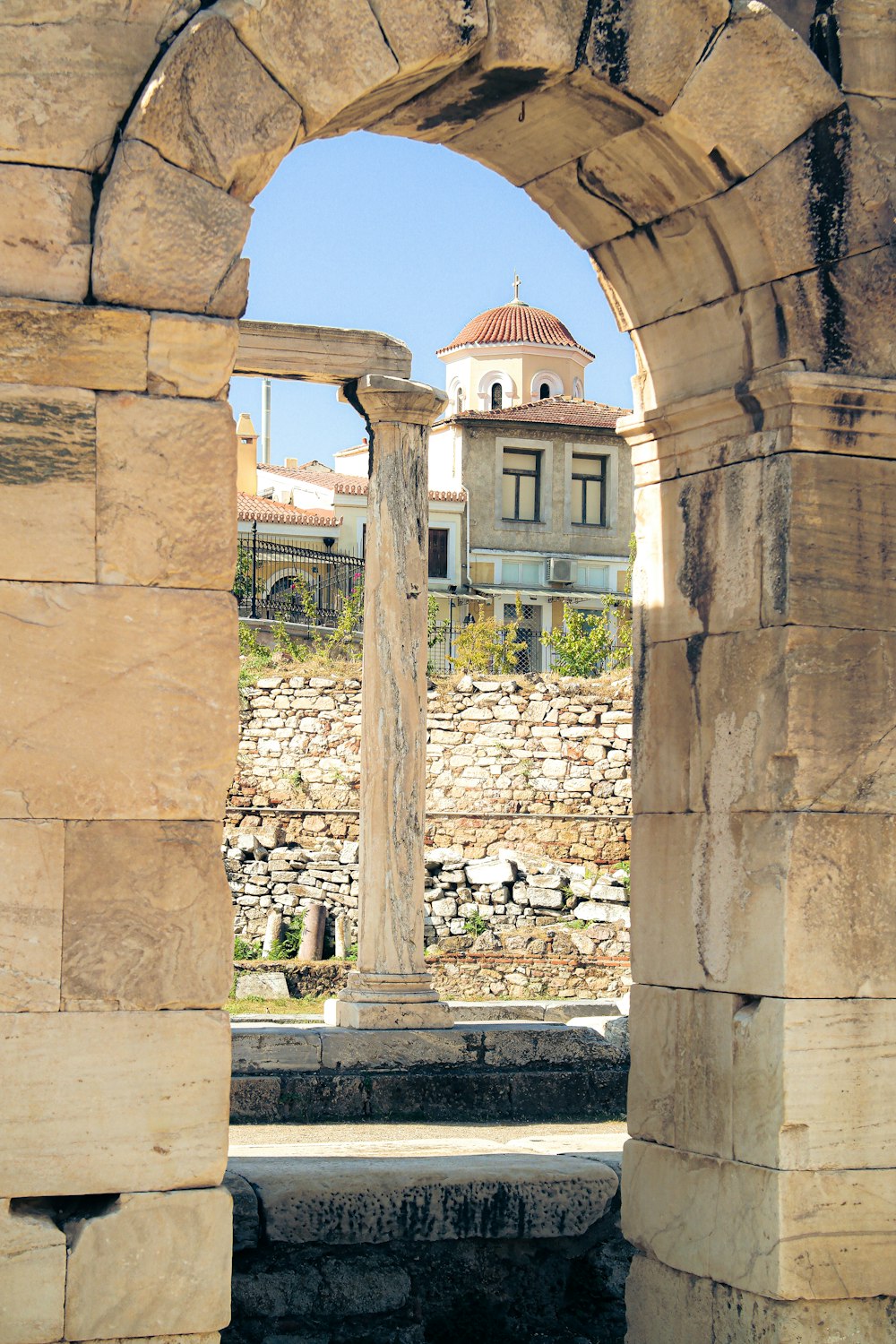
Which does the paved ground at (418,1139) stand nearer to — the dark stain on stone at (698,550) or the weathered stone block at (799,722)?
the weathered stone block at (799,722)

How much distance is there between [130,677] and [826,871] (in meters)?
2.18

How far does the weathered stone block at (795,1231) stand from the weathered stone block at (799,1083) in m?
0.06

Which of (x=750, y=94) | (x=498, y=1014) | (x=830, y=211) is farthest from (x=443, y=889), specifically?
(x=750, y=94)

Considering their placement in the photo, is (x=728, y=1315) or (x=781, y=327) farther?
(x=781, y=327)

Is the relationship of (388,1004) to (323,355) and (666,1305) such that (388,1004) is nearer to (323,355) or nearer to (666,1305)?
(323,355)

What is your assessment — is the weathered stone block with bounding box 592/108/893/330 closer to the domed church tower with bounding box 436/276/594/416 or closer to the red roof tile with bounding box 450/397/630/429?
the red roof tile with bounding box 450/397/630/429

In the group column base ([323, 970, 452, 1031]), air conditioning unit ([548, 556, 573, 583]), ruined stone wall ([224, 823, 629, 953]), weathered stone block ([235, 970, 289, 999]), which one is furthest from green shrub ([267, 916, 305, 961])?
air conditioning unit ([548, 556, 573, 583])

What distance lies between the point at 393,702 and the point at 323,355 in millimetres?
2581

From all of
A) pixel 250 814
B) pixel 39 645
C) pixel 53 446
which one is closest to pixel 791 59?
pixel 53 446

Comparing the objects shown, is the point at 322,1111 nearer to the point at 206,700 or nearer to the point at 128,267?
the point at 206,700

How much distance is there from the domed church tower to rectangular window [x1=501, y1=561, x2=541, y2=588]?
632 centimetres

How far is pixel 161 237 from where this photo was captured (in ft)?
14.7

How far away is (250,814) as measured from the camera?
1970cm

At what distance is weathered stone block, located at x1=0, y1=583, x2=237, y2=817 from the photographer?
436cm
